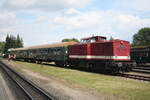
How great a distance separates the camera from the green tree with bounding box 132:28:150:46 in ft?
373

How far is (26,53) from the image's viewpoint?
173ft

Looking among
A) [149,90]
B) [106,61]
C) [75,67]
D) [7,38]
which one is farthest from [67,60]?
[7,38]

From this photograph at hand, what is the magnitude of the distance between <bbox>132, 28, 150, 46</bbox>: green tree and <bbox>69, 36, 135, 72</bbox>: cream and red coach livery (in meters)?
92.3

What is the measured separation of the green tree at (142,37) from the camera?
11384 centimetres

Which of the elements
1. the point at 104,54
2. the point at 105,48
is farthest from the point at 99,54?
the point at 105,48

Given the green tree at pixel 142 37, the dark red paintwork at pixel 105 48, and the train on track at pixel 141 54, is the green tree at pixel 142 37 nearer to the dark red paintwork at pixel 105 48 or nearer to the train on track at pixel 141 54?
the train on track at pixel 141 54

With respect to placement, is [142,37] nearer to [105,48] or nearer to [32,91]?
[105,48]

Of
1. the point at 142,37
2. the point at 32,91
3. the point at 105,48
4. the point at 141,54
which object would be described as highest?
the point at 142,37

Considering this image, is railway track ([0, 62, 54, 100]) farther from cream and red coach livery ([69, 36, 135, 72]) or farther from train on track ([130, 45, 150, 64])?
train on track ([130, 45, 150, 64])

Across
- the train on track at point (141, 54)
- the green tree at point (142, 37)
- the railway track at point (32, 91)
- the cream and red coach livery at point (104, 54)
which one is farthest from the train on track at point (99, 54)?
the green tree at point (142, 37)

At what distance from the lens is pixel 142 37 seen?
116 meters

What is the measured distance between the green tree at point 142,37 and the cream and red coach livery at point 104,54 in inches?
3635

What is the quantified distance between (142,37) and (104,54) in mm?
99473

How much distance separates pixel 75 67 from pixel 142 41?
9283cm
